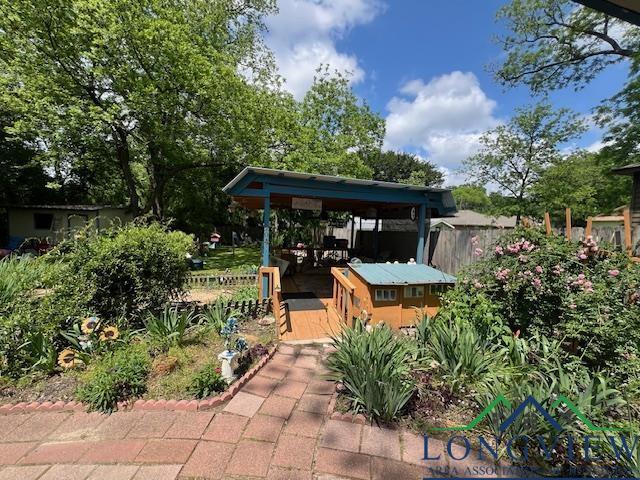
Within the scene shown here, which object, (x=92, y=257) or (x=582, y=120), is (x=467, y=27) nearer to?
(x=92, y=257)

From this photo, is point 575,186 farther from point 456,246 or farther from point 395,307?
point 395,307

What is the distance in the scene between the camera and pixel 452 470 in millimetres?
2115

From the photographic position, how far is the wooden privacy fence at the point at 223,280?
7992mm

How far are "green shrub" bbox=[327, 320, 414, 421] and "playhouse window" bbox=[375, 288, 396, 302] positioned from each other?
4.49ft

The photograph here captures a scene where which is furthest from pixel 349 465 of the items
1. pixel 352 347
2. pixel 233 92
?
pixel 233 92

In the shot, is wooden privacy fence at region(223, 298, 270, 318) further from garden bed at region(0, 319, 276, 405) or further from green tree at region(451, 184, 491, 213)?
green tree at region(451, 184, 491, 213)

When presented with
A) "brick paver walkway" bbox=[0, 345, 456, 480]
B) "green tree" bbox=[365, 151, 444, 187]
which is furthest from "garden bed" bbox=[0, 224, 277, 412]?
"green tree" bbox=[365, 151, 444, 187]

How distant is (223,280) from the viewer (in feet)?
26.7

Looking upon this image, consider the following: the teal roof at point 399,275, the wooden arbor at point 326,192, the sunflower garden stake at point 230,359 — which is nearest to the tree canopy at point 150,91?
the wooden arbor at point 326,192

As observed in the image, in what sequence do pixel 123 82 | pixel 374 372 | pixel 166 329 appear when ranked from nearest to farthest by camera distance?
pixel 374 372, pixel 166 329, pixel 123 82

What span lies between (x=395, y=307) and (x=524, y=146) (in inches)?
666

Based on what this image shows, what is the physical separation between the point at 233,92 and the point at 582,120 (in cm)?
1767

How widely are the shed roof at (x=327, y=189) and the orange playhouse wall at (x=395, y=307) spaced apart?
2286 millimetres

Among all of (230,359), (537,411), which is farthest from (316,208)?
(537,411)
